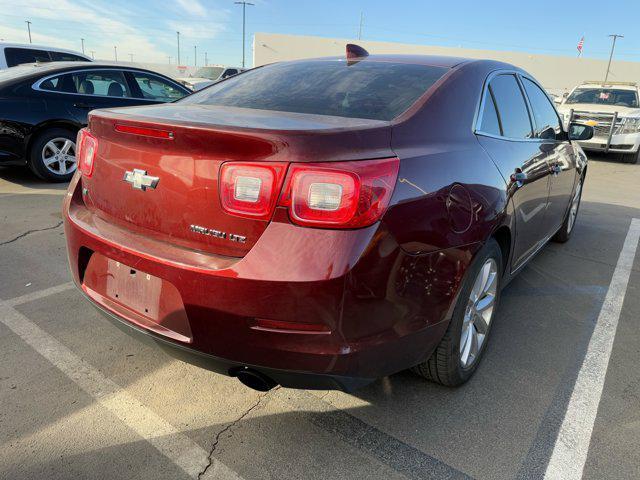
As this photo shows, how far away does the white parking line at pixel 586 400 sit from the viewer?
2.00 m

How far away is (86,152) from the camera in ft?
7.48

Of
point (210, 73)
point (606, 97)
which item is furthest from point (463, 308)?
point (210, 73)

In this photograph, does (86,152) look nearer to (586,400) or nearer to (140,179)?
(140,179)

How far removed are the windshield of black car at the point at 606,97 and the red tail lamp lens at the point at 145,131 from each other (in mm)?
13420

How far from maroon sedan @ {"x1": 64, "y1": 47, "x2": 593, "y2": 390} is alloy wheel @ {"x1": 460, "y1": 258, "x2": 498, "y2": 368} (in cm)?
2

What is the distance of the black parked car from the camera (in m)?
5.96

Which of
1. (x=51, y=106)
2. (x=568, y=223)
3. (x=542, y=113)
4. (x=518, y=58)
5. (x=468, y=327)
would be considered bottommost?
(x=568, y=223)

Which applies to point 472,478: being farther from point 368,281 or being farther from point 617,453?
point 368,281

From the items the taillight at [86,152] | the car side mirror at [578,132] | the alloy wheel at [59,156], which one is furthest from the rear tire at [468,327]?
the alloy wheel at [59,156]

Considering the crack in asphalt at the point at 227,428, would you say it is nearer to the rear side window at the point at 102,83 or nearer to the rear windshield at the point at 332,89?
the rear windshield at the point at 332,89

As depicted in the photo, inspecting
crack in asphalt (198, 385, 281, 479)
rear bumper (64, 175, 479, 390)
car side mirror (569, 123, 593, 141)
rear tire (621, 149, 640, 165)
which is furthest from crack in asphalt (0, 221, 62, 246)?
rear tire (621, 149, 640, 165)

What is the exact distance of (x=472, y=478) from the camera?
192 centimetres

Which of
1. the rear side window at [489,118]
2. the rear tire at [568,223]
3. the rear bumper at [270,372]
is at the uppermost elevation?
the rear side window at [489,118]

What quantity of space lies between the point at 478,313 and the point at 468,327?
0.45 feet
